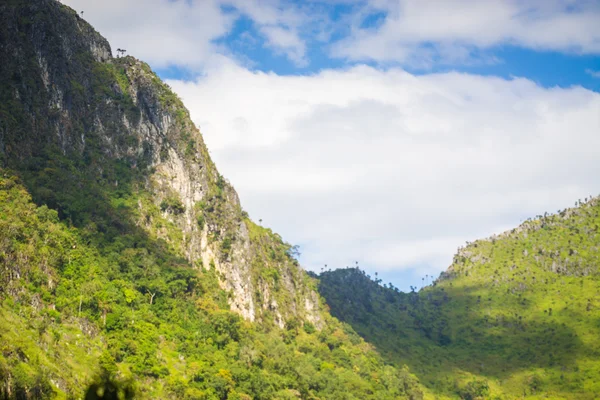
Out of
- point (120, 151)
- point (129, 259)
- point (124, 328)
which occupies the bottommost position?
point (124, 328)

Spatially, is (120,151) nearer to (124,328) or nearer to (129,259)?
(129,259)

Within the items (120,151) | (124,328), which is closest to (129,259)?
(124,328)

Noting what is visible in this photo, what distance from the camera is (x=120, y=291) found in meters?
119

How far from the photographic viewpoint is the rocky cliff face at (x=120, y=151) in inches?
5217

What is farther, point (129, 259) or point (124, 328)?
point (129, 259)

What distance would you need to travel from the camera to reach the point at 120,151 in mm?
159250

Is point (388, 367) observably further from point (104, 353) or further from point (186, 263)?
point (104, 353)

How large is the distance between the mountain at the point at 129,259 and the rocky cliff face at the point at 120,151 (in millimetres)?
383

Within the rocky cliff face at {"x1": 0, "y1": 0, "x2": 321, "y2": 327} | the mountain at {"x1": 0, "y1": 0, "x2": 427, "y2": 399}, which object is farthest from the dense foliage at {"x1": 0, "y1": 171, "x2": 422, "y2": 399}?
the rocky cliff face at {"x1": 0, "y1": 0, "x2": 321, "y2": 327}

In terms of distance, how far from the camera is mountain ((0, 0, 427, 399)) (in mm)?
100250

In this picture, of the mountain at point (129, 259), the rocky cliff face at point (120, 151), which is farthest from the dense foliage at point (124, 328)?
the rocky cliff face at point (120, 151)

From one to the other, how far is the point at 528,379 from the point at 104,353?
5579 inches

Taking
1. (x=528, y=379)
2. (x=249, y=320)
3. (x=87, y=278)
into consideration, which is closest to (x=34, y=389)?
(x=87, y=278)

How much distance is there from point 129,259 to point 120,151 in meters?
40.0
